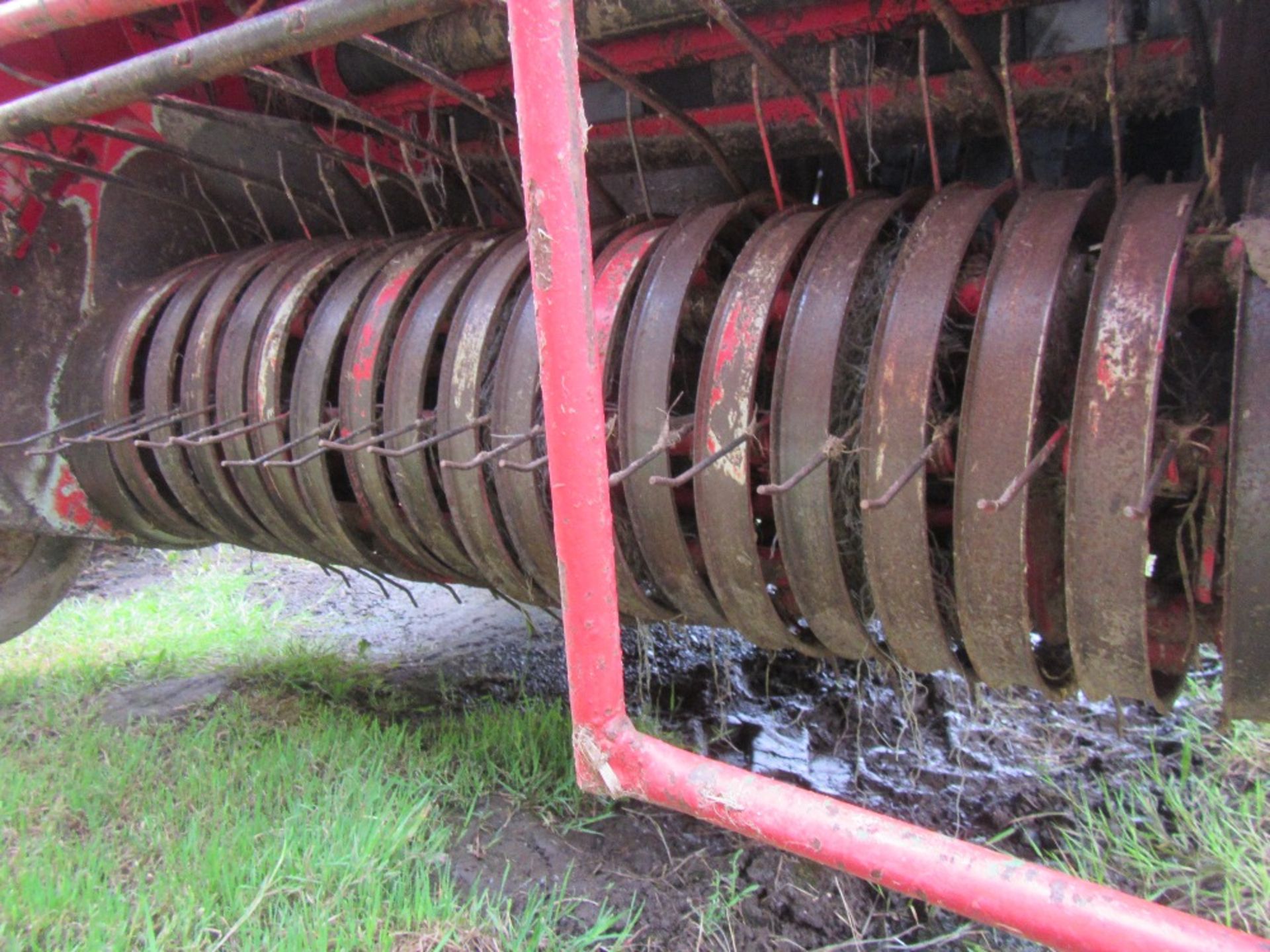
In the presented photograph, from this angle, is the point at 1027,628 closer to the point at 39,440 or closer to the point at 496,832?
the point at 496,832

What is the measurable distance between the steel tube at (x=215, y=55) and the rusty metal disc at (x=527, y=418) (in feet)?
1.78

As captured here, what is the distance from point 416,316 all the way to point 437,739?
3.27ft

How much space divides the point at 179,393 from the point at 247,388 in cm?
27

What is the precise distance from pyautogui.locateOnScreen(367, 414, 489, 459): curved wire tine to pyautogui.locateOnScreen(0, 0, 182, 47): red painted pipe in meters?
0.67

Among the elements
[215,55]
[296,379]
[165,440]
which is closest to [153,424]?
[165,440]

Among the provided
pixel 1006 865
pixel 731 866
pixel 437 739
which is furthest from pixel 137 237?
pixel 1006 865

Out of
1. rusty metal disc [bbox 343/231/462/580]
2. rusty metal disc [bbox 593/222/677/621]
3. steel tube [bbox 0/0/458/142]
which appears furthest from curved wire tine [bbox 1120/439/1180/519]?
rusty metal disc [bbox 343/231/462/580]

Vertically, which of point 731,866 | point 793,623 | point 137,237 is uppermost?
point 137,237

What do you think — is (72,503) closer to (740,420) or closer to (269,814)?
(269,814)

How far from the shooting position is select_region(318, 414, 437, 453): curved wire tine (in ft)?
5.10

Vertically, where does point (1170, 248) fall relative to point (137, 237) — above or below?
below

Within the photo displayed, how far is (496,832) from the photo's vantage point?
184cm

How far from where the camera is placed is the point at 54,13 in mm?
1204

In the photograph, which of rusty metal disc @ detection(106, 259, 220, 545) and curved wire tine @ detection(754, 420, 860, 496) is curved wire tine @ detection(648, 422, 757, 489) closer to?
curved wire tine @ detection(754, 420, 860, 496)
